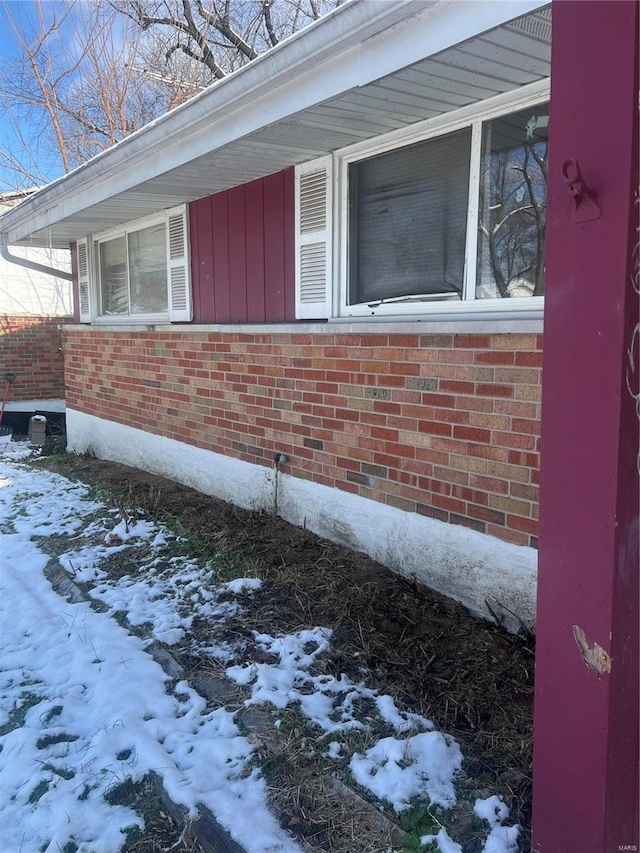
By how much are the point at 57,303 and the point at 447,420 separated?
11.5m

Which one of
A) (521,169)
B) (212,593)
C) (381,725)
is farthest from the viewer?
(212,593)

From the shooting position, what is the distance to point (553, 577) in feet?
5.07

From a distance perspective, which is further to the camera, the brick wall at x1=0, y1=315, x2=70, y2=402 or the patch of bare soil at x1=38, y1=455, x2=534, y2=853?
the brick wall at x1=0, y1=315, x2=70, y2=402

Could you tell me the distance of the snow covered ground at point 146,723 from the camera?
6.82ft

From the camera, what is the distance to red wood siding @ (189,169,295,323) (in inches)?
188

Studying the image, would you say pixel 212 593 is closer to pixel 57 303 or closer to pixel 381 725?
pixel 381 725

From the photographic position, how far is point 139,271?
279 inches

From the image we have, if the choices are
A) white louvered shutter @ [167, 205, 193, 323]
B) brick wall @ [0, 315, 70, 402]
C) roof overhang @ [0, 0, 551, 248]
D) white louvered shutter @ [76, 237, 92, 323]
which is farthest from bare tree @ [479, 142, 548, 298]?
brick wall @ [0, 315, 70, 402]

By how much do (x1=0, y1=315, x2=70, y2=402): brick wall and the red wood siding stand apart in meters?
6.70

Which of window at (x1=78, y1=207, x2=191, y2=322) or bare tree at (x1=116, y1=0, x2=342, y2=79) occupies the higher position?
bare tree at (x1=116, y1=0, x2=342, y2=79)

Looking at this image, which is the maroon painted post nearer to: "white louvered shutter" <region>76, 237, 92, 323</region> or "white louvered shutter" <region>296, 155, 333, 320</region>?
"white louvered shutter" <region>296, 155, 333, 320</region>

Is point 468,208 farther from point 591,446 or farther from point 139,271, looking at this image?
point 139,271

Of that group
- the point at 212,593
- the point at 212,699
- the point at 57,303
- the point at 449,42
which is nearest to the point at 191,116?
the point at 449,42

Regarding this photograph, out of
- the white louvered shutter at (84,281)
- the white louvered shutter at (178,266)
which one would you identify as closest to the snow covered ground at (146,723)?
the white louvered shutter at (178,266)
